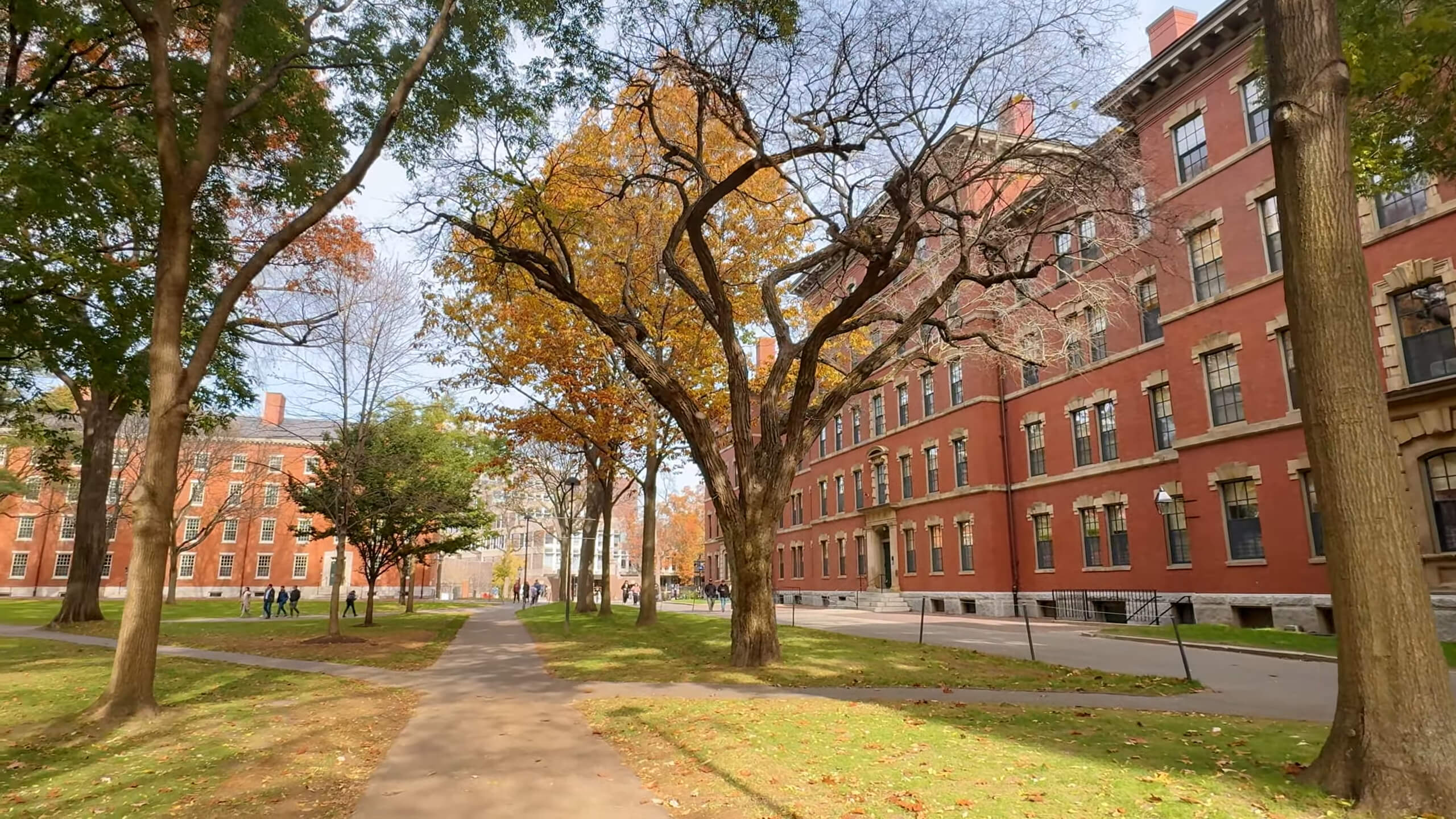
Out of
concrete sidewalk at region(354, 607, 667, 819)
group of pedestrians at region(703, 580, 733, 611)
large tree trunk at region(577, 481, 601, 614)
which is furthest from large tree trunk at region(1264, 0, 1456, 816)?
group of pedestrians at region(703, 580, 733, 611)

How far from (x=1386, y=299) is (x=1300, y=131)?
1551 centimetres

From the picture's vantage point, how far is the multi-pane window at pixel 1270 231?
20.0 m

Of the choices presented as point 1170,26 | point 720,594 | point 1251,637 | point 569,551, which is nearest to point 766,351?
point 720,594

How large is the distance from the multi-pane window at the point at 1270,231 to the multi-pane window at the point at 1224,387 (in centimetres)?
252

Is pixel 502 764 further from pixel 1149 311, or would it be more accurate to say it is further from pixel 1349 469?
pixel 1149 311

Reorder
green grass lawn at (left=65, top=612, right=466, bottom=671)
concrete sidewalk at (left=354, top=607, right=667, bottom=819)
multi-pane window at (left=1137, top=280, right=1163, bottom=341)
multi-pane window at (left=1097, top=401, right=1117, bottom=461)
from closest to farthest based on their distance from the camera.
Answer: concrete sidewalk at (left=354, top=607, right=667, bottom=819), green grass lawn at (left=65, top=612, right=466, bottom=671), multi-pane window at (left=1137, top=280, right=1163, bottom=341), multi-pane window at (left=1097, top=401, right=1117, bottom=461)

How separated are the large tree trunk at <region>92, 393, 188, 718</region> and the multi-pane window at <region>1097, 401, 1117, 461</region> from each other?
85.9 ft

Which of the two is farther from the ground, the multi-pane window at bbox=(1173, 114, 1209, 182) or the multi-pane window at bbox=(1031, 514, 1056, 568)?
the multi-pane window at bbox=(1173, 114, 1209, 182)

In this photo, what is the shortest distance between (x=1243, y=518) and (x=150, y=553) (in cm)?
2395

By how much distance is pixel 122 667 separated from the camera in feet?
28.2

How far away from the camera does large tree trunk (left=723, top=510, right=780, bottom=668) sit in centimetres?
1239

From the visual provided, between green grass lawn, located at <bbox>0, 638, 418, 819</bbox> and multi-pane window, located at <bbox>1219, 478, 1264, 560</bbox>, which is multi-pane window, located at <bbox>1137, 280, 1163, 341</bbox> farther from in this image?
green grass lawn, located at <bbox>0, 638, 418, 819</bbox>

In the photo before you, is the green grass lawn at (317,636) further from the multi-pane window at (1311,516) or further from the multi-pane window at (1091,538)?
the multi-pane window at (1091,538)

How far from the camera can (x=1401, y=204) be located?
1741 cm
